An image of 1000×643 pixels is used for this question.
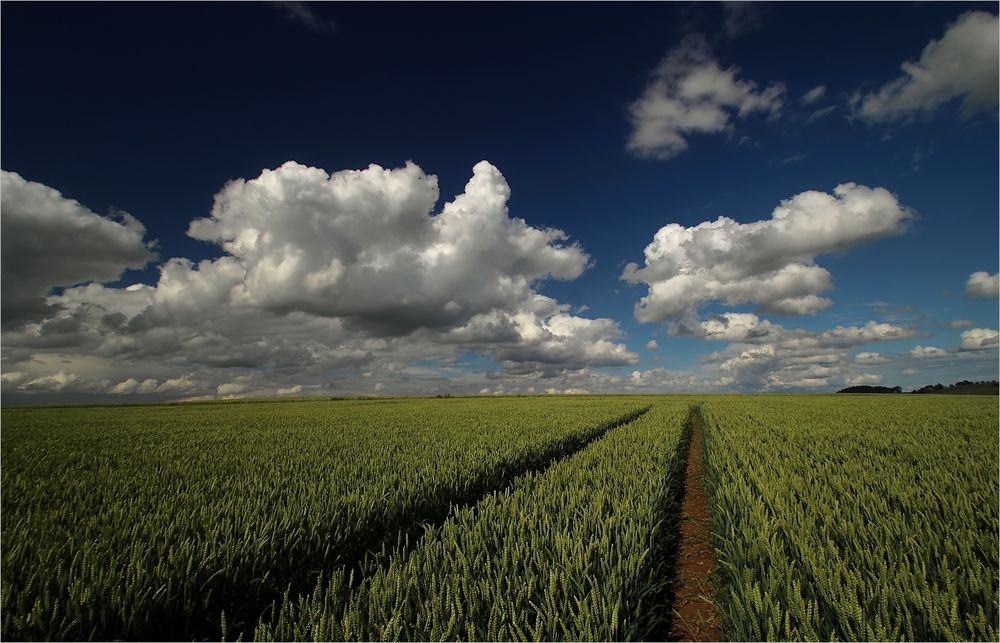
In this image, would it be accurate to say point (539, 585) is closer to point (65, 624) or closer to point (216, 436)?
→ point (65, 624)

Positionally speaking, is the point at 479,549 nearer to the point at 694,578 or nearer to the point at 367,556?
the point at 367,556

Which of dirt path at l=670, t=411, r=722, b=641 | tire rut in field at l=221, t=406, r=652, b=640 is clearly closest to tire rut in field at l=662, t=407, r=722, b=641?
dirt path at l=670, t=411, r=722, b=641

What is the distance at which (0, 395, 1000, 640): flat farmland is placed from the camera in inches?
118

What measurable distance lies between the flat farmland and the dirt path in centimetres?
9

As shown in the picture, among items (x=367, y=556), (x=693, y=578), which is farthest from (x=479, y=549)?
(x=693, y=578)

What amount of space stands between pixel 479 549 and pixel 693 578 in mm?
3026

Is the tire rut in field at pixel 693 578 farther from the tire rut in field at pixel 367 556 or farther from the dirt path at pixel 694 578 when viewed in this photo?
the tire rut in field at pixel 367 556

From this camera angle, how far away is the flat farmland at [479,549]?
299 cm

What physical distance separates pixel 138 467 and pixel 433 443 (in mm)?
6482

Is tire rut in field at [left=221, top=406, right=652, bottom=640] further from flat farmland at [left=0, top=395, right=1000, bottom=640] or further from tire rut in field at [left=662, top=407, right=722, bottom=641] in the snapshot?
tire rut in field at [left=662, top=407, right=722, bottom=641]

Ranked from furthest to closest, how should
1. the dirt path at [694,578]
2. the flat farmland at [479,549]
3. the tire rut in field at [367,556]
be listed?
the dirt path at [694,578] → the tire rut in field at [367,556] → the flat farmland at [479,549]

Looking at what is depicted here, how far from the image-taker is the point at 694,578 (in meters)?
5.46

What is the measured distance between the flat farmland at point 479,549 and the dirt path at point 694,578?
A: 0.31ft

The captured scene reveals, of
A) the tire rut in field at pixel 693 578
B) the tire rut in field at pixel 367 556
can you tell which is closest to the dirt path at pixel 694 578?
the tire rut in field at pixel 693 578
